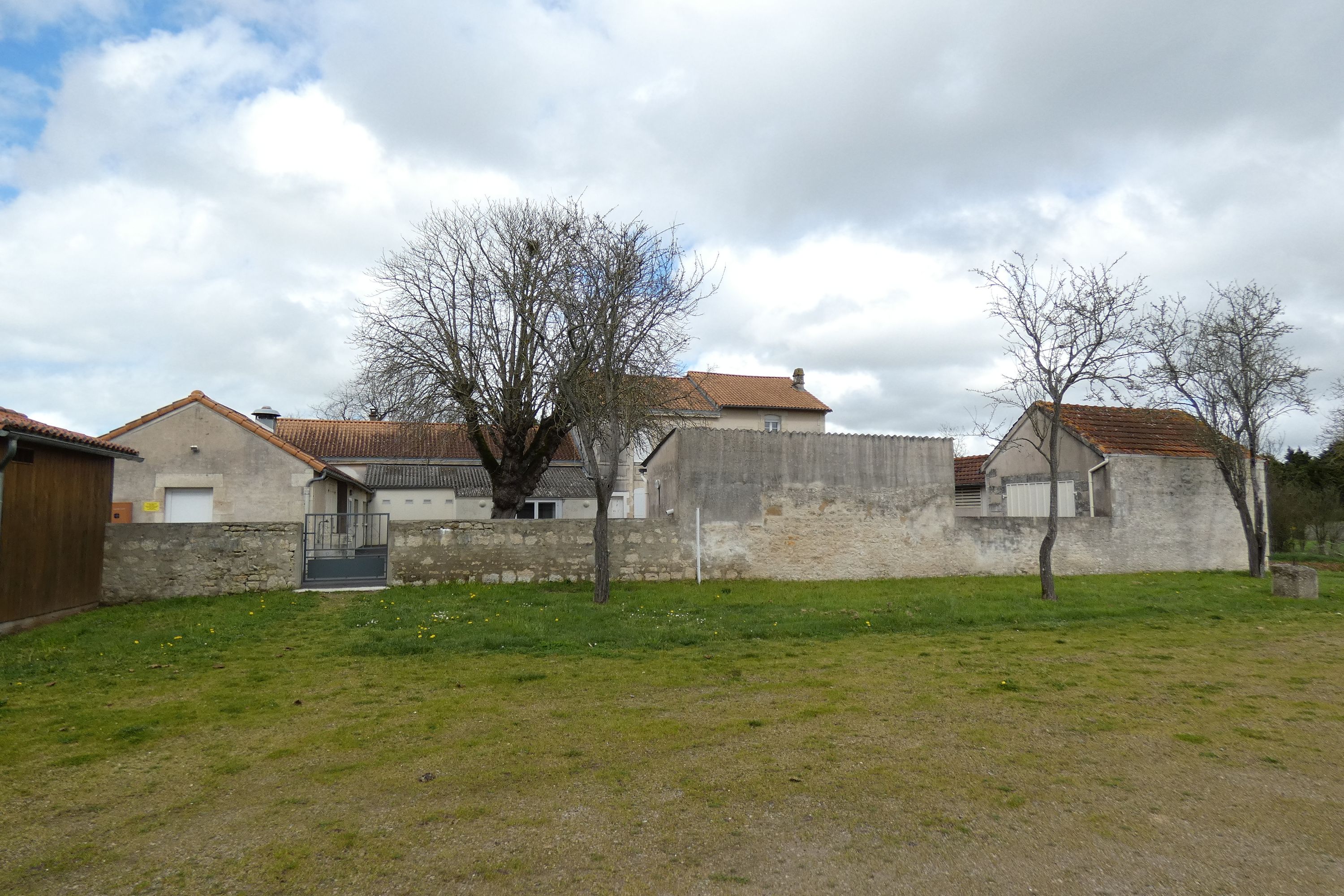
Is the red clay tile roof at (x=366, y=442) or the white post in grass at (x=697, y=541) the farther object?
the red clay tile roof at (x=366, y=442)

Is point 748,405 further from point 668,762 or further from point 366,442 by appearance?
point 668,762

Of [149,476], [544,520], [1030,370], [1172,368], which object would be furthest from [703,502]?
[149,476]

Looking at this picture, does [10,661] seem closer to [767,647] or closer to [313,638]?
[313,638]

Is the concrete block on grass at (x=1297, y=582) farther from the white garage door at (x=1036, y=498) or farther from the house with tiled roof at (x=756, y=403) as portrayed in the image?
the house with tiled roof at (x=756, y=403)

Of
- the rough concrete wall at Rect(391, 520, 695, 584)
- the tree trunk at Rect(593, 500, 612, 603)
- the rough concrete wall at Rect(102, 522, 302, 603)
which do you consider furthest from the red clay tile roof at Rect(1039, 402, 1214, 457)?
the rough concrete wall at Rect(102, 522, 302, 603)

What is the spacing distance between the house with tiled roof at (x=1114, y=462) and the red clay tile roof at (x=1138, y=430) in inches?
0.9

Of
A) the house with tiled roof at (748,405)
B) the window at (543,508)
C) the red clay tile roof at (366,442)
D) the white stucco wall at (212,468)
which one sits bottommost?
the window at (543,508)

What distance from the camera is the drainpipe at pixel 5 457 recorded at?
10.4m

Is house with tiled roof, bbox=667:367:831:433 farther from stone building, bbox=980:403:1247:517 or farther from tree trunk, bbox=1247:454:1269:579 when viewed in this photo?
tree trunk, bbox=1247:454:1269:579

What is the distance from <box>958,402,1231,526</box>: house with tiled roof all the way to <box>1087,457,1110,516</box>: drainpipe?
2cm

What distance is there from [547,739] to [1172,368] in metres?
19.6

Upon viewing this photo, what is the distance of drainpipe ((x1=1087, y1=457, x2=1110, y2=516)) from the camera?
19906 mm

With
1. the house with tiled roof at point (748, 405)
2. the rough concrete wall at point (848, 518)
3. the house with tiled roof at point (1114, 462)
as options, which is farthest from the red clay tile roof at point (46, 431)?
the house with tiled roof at point (748, 405)

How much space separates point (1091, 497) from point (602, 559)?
43.9 feet
